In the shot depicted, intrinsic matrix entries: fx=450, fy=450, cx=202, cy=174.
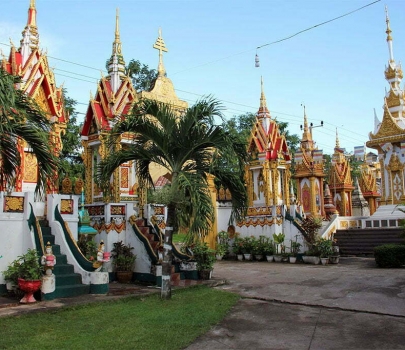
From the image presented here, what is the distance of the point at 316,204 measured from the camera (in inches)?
1104

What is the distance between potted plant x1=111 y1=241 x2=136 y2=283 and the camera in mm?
12438

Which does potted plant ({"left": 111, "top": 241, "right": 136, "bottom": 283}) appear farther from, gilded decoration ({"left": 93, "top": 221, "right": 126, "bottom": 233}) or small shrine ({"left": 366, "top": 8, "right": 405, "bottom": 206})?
small shrine ({"left": 366, "top": 8, "right": 405, "bottom": 206})

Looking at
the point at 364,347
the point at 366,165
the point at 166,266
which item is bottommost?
the point at 364,347

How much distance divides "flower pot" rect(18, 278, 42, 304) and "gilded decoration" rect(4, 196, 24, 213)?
2.06 meters

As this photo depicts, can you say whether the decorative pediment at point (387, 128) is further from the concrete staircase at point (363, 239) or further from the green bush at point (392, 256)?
the green bush at point (392, 256)

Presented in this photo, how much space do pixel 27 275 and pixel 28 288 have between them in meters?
0.28

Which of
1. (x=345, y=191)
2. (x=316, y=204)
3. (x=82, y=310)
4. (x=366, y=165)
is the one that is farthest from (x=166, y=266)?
(x=366, y=165)

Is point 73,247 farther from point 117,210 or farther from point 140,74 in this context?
point 140,74

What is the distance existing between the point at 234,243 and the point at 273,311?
12325 millimetres

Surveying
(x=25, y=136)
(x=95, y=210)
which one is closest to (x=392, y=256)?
(x=95, y=210)

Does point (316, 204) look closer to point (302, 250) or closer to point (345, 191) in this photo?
point (345, 191)

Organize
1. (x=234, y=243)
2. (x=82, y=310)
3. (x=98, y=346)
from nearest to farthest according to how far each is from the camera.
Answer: (x=98, y=346), (x=82, y=310), (x=234, y=243)

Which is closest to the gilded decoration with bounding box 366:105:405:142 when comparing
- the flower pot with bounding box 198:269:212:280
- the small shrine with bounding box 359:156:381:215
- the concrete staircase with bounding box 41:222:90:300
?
the small shrine with bounding box 359:156:381:215

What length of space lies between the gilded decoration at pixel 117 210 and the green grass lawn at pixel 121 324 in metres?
3.97
